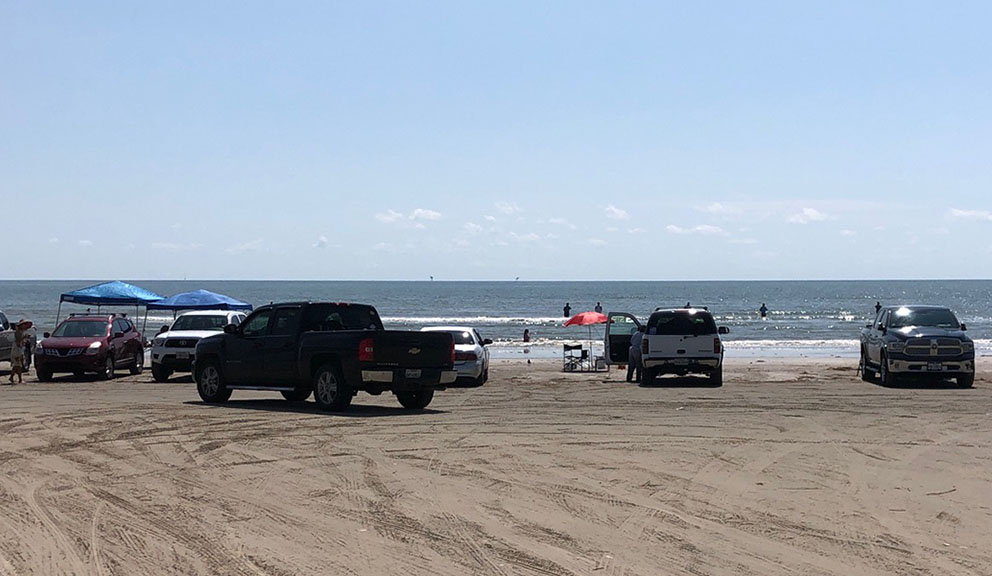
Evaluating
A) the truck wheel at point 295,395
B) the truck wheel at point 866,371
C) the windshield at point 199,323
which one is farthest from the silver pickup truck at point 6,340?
the truck wheel at point 866,371

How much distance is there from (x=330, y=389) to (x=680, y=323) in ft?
35.2

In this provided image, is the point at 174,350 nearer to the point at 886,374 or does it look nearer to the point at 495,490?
the point at 886,374

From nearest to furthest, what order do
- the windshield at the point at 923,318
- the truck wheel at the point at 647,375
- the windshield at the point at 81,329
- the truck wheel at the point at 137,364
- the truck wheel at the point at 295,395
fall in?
1. the truck wheel at the point at 295,395
2. the truck wheel at the point at 647,375
3. the windshield at the point at 923,318
4. the windshield at the point at 81,329
5. the truck wheel at the point at 137,364

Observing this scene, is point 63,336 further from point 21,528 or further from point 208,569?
point 208,569

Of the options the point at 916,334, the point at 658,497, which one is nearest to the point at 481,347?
the point at 916,334

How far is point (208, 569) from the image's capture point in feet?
24.8

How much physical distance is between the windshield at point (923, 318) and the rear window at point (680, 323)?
4267 millimetres

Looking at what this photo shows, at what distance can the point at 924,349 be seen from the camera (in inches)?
1008

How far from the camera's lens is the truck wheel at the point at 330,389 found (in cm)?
1856

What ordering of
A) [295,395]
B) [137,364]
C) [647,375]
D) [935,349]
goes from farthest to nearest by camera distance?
[137,364] < [647,375] < [935,349] < [295,395]

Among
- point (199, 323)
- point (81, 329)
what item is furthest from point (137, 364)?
point (199, 323)

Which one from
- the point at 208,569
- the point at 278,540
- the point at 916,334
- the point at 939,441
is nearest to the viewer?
the point at 208,569

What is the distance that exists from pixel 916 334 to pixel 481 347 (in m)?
9.85

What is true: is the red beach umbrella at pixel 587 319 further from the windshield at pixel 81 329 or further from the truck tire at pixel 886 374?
the windshield at pixel 81 329
